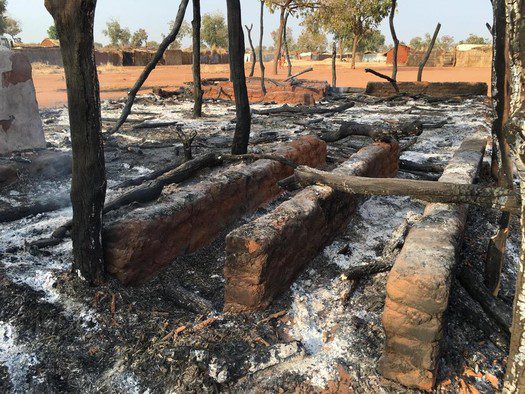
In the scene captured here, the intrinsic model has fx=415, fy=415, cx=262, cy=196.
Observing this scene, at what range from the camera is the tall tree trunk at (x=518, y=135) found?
1.46 metres

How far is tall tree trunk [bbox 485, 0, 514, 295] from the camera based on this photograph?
2.71 metres

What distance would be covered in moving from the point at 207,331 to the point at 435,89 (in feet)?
48.8

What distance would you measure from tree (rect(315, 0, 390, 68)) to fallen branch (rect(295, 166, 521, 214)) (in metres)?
25.4

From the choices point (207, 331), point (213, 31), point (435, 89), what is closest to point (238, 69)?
point (207, 331)

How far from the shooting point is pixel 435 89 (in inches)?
599

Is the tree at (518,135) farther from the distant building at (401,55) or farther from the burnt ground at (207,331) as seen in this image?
the distant building at (401,55)

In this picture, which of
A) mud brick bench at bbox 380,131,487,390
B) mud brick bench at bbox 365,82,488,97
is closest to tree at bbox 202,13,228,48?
mud brick bench at bbox 365,82,488,97

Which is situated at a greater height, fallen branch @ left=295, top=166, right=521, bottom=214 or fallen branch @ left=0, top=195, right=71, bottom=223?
fallen branch @ left=295, top=166, right=521, bottom=214

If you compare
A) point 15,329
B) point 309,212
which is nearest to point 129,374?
point 15,329

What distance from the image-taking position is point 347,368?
8.33 ft

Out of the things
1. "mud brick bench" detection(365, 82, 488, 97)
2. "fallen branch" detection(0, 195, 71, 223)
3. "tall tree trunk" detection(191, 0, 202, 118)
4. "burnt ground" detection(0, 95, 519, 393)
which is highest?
"tall tree trunk" detection(191, 0, 202, 118)

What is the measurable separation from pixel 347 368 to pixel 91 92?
242 centimetres

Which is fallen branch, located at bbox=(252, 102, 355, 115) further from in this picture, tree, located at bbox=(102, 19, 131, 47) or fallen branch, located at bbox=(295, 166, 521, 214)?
tree, located at bbox=(102, 19, 131, 47)

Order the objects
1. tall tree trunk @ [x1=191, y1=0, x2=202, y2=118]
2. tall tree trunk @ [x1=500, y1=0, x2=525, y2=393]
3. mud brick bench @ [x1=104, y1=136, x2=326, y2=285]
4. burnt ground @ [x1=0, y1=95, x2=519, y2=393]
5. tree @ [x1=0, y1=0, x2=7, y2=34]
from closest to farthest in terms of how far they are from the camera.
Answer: tall tree trunk @ [x1=500, y1=0, x2=525, y2=393] < burnt ground @ [x1=0, y1=95, x2=519, y2=393] < mud brick bench @ [x1=104, y1=136, x2=326, y2=285] < tall tree trunk @ [x1=191, y1=0, x2=202, y2=118] < tree @ [x1=0, y1=0, x2=7, y2=34]
